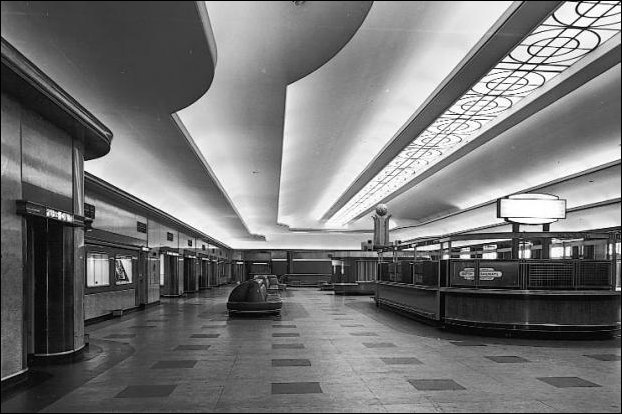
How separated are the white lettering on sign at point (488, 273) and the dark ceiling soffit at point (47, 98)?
7.68 meters

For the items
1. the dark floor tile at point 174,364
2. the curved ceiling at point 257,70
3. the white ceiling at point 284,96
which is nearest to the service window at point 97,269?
the white ceiling at point 284,96

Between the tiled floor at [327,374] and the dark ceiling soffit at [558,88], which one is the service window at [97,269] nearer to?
the tiled floor at [327,374]

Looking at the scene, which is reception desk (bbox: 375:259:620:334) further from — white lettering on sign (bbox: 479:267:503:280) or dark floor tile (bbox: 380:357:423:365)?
dark floor tile (bbox: 380:357:423:365)

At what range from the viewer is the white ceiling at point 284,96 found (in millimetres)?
5168

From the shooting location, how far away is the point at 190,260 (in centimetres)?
3166

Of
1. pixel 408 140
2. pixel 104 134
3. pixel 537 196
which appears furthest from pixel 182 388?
pixel 537 196

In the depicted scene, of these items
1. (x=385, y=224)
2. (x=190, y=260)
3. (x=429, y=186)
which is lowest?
(x=190, y=260)

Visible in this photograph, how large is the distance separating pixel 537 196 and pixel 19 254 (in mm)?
13204

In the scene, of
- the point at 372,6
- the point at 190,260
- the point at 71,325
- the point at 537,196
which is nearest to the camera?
the point at 372,6

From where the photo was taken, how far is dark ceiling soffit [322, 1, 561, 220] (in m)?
7.53

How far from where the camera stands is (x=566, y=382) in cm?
662

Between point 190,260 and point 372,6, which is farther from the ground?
point 372,6

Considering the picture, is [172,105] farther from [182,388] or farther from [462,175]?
[462,175]

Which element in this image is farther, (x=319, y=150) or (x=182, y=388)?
(x=319, y=150)
